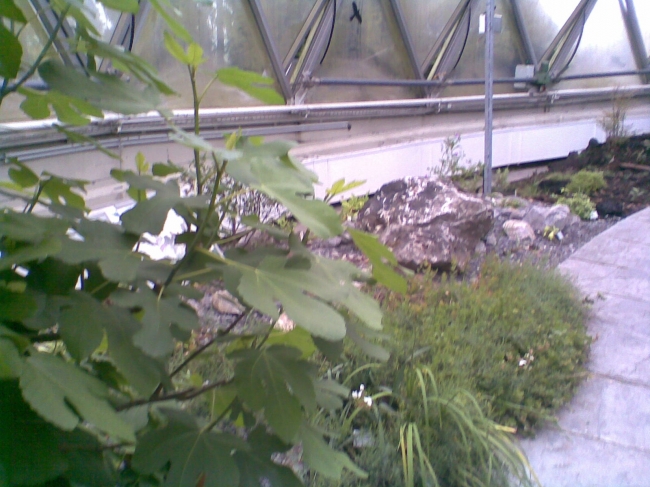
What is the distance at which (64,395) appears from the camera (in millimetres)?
556

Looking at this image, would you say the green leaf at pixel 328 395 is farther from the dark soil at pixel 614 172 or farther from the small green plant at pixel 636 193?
the small green plant at pixel 636 193

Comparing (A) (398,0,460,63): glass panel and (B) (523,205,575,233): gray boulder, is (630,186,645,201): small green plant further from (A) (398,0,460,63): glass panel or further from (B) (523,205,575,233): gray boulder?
(A) (398,0,460,63): glass panel

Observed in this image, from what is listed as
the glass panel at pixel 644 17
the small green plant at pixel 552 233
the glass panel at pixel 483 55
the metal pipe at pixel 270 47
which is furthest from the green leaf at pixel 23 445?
the glass panel at pixel 644 17

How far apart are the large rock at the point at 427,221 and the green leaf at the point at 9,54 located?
11.7 ft

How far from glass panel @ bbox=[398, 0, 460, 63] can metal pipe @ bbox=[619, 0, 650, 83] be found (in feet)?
17.7

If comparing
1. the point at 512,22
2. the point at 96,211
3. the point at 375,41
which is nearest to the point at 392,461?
the point at 96,211

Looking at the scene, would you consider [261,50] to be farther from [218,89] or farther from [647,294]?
[647,294]

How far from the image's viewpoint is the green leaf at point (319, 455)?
33.7 inches

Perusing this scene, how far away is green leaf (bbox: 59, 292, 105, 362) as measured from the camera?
0.65 m

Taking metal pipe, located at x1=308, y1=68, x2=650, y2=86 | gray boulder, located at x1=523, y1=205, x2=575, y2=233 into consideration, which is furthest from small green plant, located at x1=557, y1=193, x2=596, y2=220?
metal pipe, located at x1=308, y1=68, x2=650, y2=86

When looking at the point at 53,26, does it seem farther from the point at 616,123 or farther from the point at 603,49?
the point at 603,49

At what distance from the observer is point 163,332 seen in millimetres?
659

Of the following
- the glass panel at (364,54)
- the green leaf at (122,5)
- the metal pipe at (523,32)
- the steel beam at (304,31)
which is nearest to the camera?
the green leaf at (122,5)

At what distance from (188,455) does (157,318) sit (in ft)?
0.90
